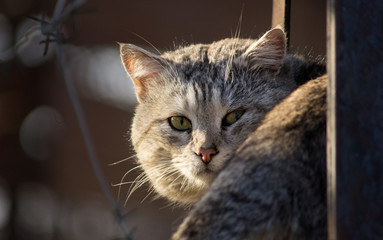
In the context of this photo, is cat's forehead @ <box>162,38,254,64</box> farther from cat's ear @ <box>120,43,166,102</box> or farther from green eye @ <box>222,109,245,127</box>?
green eye @ <box>222,109,245,127</box>

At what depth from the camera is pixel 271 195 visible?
1207 mm

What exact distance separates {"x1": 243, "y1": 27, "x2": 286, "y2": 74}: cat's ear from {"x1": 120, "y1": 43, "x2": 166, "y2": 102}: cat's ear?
0.50 meters

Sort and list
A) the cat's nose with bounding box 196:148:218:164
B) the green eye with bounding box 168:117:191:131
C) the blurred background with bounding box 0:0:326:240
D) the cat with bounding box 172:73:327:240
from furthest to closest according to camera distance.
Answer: the blurred background with bounding box 0:0:326:240
the green eye with bounding box 168:117:191:131
the cat's nose with bounding box 196:148:218:164
the cat with bounding box 172:73:327:240

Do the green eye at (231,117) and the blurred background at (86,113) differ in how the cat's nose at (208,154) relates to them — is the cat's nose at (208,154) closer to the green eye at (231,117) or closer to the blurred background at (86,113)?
the green eye at (231,117)

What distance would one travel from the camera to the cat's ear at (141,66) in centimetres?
272

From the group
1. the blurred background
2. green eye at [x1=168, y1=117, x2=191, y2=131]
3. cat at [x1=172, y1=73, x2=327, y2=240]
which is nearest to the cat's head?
green eye at [x1=168, y1=117, x2=191, y2=131]

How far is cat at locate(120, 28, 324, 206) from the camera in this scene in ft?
7.69

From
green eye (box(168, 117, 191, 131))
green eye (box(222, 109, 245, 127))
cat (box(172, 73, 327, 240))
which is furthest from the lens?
green eye (box(168, 117, 191, 131))

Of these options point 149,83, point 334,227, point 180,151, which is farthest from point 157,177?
point 334,227

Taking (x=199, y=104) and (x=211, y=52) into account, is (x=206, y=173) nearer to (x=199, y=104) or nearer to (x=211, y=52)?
(x=199, y=104)

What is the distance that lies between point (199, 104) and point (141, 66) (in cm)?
55

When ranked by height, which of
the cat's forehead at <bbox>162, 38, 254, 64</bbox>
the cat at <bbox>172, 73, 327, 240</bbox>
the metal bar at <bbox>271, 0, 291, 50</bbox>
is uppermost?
the metal bar at <bbox>271, 0, 291, 50</bbox>

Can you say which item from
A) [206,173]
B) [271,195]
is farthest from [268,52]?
[271,195]
